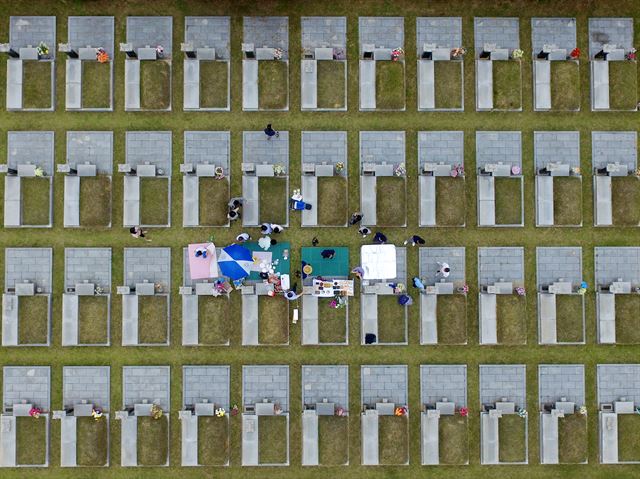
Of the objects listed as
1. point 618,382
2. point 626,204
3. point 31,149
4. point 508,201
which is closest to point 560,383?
point 618,382

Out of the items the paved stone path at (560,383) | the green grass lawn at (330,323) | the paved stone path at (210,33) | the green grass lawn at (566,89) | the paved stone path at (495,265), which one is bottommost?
the paved stone path at (560,383)

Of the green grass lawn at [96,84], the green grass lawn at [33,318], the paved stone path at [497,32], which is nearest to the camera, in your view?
the green grass lawn at [33,318]

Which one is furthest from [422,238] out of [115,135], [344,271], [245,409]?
[115,135]

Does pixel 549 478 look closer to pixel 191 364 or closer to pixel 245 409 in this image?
pixel 245 409

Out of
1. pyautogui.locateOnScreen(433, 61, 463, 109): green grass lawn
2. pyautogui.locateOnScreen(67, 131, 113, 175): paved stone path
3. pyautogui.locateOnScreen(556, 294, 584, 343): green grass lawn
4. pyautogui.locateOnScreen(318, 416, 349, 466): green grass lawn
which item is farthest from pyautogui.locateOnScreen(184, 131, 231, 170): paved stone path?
pyautogui.locateOnScreen(556, 294, 584, 343): green grass lawn

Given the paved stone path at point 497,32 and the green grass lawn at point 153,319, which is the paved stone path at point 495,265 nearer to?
the paved stone path at point 497,32

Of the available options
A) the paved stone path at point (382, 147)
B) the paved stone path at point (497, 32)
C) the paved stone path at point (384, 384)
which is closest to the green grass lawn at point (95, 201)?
the paved stone path at point (382, 147)

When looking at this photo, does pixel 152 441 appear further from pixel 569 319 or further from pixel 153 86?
pixel 569 319
